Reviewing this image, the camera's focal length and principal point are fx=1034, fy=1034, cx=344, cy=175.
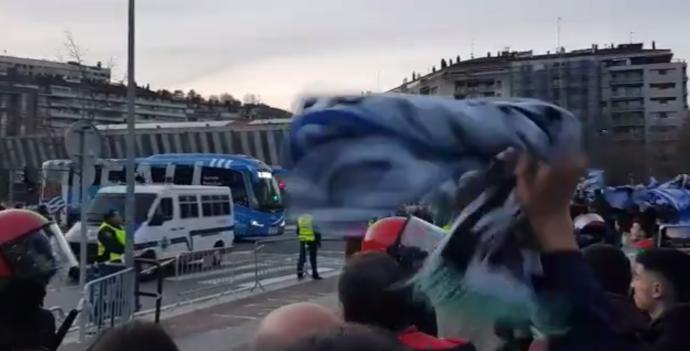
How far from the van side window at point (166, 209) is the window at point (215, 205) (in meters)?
1.41

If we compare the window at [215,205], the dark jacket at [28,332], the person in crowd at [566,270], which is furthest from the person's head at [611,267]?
the window at [215,205]

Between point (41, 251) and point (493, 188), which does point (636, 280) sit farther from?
point (41, 251)

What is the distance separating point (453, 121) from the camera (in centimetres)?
210

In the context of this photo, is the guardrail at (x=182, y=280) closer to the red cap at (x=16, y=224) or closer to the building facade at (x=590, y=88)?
the red cap at (x=16, y=224)

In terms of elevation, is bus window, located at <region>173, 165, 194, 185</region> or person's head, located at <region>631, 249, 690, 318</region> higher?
bus window, located at <region>173, 165, 194, 185</region>

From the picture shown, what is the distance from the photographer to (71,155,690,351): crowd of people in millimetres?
2051

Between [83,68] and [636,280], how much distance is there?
1488 inches

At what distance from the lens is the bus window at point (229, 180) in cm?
3381

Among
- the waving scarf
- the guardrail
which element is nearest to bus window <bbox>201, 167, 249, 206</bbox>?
the guardrail

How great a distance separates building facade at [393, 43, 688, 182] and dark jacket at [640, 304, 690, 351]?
2.10 feet

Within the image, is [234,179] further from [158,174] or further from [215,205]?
[215,205]

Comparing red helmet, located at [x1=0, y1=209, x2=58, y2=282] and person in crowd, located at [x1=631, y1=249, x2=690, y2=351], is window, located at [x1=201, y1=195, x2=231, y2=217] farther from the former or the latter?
person in crowd, located at [x1=631, y1=249, x2=690, y2=351]

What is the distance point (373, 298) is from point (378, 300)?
2cm

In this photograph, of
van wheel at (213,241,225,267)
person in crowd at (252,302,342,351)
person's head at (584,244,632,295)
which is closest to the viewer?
person in crowd at (252,302,342,351)
